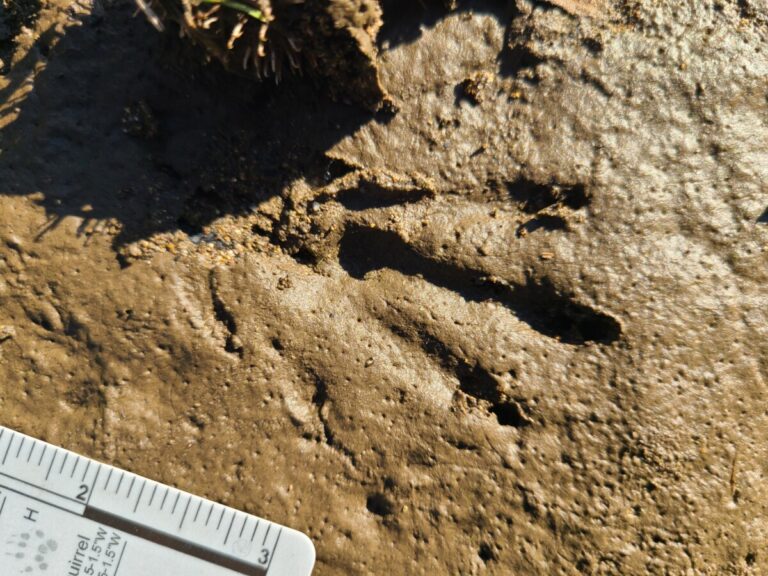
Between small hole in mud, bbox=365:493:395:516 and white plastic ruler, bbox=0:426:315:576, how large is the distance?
1.12 feet

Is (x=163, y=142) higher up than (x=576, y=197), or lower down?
lower down

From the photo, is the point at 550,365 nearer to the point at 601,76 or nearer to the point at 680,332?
the point at 680,332

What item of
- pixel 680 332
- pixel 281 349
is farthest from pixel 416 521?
pixel 680 332

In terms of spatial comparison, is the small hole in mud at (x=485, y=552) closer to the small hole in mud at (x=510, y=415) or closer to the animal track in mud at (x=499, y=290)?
the small hole in mud at (x=510, y=415)

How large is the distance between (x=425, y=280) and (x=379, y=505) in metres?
1.20

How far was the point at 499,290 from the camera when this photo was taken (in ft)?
9.48

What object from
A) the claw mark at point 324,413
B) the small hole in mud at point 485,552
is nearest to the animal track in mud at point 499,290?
the claw mark at point 324,413

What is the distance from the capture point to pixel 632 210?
2.88m

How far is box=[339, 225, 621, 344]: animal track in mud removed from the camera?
112 inches

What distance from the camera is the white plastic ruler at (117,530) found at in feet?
8.39

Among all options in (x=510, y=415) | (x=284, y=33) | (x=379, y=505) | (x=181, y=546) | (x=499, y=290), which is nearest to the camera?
(x=284, y=33)

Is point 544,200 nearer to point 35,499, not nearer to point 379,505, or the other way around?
point 379,505

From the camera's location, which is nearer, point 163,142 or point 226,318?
point 226,318

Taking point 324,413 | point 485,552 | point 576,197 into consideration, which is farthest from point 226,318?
point 576,197
